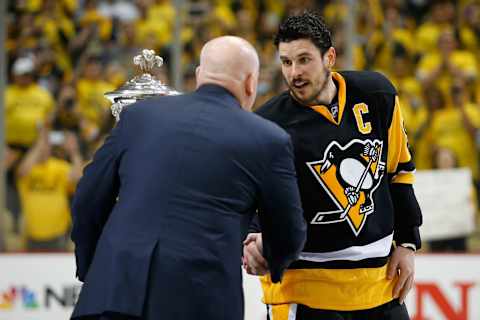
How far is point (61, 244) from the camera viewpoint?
6324 millimetres

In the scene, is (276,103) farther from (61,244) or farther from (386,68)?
(386,68)

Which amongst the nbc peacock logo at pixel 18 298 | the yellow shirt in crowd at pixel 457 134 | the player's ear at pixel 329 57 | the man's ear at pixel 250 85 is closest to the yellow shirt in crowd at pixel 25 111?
the nbc peacock logo at pixel 18 298

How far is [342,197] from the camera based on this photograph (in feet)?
10.3

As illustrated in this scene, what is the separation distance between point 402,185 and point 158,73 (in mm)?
3561

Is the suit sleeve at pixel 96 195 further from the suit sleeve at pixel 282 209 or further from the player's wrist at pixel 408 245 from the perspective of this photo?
the player's wrist at pixel 408 245

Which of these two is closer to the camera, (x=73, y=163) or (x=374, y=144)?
(x=374, y=144)

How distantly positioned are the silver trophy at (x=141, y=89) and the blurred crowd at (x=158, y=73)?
3.24 m

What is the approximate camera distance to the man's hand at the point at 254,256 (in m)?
2.88

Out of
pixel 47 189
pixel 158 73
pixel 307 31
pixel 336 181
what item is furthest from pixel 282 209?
pixel 47 189

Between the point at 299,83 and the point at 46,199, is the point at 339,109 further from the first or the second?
the point at 46,199

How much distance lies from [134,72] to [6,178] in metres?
1.60

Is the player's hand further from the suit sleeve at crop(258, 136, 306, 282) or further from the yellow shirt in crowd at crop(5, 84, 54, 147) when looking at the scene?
the yellow shirt in crowd at crop(5, 84, 54, 147)

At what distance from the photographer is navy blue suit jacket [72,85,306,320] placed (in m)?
2.44

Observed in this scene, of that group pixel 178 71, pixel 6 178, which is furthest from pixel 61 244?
pixel 178 71
